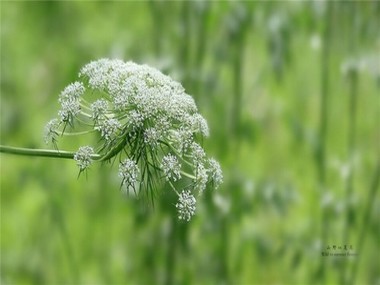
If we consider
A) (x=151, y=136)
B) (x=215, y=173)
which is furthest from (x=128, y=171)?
(x=215, y=173)

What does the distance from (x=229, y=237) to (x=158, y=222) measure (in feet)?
0.84

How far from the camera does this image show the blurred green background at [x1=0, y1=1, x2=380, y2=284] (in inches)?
105

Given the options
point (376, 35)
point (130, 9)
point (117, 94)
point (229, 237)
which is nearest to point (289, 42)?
point (376, 35)

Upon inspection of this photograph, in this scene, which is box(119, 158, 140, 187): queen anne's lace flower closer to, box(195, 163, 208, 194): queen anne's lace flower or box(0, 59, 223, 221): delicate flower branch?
box(0, 59, 223, 221): delicate flower branch

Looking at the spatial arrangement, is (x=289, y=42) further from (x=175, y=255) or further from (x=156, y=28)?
(x=175, y=255)

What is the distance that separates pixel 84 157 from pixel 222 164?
5.13 ft

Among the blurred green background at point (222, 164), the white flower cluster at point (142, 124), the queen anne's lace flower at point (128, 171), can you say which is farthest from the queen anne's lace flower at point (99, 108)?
the blurred green background at point (222, 164)

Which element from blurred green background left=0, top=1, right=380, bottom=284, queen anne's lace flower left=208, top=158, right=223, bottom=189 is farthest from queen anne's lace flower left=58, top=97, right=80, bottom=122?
blurred green background left=0, top=1, right=380, bottom=284

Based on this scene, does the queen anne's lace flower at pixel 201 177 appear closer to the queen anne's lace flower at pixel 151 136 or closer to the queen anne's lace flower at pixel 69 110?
the queen anne's lace flower at pixel 151 136

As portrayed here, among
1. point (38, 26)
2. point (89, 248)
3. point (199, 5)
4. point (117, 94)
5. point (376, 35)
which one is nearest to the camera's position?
point (117, 94)

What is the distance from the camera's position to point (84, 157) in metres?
1.26

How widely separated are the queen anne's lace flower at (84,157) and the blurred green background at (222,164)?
3.93ft

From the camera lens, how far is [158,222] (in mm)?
2756

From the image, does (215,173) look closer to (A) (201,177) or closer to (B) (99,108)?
(A) (201,177)
